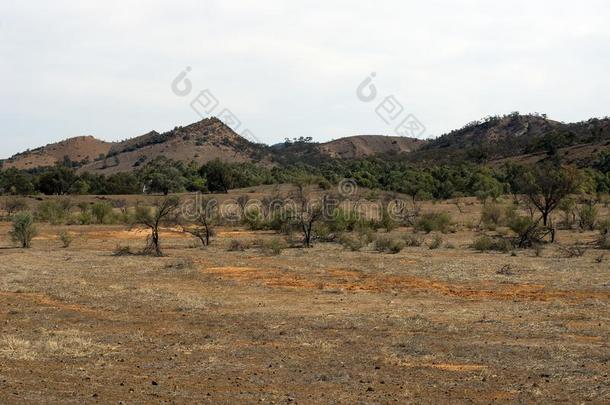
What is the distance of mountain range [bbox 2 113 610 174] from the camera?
9906cm

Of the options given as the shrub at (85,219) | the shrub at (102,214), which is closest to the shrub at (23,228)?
the shrub at (85,219)

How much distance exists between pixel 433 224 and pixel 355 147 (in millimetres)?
134542

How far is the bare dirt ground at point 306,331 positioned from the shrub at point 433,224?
570 inches

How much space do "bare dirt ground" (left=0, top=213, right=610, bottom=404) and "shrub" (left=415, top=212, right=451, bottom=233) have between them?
14.5m

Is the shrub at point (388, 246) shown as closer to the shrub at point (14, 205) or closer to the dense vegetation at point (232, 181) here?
the dense vegetation at point (232, 181)

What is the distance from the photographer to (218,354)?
461 inches

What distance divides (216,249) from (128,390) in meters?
22.7

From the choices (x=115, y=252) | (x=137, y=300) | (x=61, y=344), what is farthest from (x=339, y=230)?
(x=61, y=344)

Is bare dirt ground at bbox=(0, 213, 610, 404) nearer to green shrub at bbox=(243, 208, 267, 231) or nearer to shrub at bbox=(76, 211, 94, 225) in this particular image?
green shrub at bbox=(243, 208, 267, 231)

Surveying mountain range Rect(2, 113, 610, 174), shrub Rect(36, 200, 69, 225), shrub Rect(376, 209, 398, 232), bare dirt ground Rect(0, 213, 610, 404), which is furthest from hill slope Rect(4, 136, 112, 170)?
bare dirt ground Rect(0, 213, 610, 404)

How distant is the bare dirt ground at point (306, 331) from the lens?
376 inches

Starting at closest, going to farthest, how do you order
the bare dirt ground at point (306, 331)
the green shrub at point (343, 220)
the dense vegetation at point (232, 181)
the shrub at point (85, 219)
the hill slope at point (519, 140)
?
1. the bare dirt ground at point (306, 331)
2. the green shrub at point (343, 220)
3. the shrub at point (85, 219)
4. the dense vegetation at point (232, 181)
5. the hill slope at point (519, 140)

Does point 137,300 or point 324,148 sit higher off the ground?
point 324,148

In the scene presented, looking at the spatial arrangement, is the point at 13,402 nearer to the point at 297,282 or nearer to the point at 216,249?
the point at 297,282
